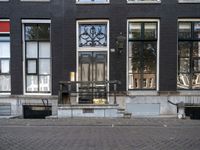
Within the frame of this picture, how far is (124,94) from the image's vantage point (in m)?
18.5

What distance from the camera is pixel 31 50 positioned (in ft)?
62.8

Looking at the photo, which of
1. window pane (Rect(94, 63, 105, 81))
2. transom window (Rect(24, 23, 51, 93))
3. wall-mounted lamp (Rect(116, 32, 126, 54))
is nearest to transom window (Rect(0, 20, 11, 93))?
transom window (Rect(24, 23, 51, 93))

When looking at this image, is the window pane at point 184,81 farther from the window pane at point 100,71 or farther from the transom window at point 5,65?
the transom window at point 5,65

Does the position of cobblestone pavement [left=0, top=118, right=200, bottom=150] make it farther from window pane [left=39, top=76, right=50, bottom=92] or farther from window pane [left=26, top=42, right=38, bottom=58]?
window pane [left=26, top=42, right=38, bottom=58]

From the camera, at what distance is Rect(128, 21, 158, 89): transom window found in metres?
18.7

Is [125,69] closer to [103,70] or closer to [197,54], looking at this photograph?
[103,70]

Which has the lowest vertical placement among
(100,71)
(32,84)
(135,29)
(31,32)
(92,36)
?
(32,84)

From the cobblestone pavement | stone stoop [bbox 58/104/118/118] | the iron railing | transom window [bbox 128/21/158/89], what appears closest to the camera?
the cobblestone pavement

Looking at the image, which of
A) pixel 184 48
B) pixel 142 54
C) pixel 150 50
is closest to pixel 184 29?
pixel 184 48

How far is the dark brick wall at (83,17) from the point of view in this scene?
1844 cm

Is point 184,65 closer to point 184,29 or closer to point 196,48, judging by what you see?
point 196,48

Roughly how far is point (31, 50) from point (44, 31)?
4.34ft

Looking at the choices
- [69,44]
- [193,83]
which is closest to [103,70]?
[69,44]

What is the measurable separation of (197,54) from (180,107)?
3.86 m
